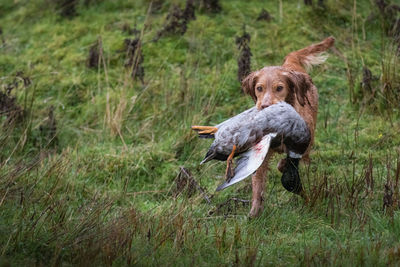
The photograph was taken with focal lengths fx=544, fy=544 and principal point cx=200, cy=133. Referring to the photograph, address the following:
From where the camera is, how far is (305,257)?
9.73 feet

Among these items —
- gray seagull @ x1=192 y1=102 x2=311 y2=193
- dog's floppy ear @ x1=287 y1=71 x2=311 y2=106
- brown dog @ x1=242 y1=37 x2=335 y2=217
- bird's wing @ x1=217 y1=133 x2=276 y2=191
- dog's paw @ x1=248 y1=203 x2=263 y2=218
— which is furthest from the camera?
dog's floppy ear @ x1=287 y1=71 x2=311 y2=106

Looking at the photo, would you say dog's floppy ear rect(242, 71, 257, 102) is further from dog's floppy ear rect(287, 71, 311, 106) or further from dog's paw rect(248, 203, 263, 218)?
dog's paw rect(248, 203, 263, 218)

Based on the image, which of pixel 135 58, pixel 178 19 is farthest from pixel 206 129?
pixel 178 19

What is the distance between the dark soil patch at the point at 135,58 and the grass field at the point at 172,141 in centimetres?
3

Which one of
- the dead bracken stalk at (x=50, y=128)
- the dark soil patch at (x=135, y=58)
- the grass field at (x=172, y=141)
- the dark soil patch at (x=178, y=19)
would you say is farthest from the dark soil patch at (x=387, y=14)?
the dead bracken stalk at (x=50, y=128)

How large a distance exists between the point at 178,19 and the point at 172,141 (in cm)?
228

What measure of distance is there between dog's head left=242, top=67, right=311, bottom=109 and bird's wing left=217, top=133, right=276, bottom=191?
0.45 m

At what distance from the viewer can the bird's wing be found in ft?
11.0

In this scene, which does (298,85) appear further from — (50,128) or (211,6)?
(211,6)

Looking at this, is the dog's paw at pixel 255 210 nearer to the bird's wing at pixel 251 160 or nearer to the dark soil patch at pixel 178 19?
the bird's wing at pixel 251 160

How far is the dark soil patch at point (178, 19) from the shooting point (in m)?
6.95

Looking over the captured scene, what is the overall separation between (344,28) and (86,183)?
4207mm

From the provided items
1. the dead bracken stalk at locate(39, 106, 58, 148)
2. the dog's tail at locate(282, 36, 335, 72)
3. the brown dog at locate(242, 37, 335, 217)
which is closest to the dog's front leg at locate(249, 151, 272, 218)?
the brown dog at locate(242, 37, 335, 217)

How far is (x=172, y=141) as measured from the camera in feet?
17.4
